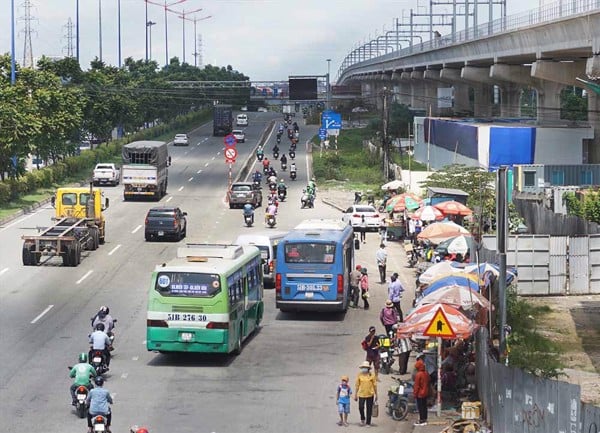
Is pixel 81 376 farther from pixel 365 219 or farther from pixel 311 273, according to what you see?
pixel 365 219

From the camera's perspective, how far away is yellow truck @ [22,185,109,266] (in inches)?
1796

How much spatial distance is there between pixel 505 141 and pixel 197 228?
19858 millimetres

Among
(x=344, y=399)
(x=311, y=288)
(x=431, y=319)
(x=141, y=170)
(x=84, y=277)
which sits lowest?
(x=84, y=277)

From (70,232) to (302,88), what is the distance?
103 metres

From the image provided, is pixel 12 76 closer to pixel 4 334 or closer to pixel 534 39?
pixel 534 39

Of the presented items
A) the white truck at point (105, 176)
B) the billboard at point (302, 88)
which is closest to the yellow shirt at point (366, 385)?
the white truck at point (105, 176)

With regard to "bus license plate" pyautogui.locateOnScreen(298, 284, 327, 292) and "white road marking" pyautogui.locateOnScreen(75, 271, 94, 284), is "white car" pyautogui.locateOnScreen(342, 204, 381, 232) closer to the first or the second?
"white road marking" pyautogui.locateOnScreen(75, 271, 94, 284)

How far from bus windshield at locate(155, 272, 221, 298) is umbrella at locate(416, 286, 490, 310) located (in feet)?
15.0

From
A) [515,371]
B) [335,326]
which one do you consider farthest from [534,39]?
[515,371]

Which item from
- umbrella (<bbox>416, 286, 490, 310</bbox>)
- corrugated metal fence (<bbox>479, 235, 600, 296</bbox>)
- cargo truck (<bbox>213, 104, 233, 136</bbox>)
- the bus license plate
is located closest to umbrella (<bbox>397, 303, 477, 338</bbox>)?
umbrella (<bbox>416, 286, 490, 310</bbox>)

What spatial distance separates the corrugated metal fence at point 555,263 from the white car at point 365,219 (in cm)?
1905

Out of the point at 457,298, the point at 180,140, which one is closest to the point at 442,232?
the point at 457,298

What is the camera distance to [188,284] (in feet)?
94.5

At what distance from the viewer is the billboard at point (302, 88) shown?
484 feet
